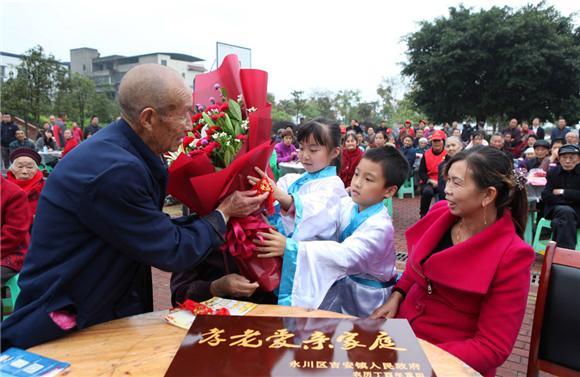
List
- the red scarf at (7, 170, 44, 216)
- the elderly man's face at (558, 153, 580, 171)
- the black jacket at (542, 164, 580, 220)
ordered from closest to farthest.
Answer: the red scarf at (7, 170, 44, 216) < the black jacket at (542, 164, 580, 220) < the elderly man's face at (558, 153, 580, 171)

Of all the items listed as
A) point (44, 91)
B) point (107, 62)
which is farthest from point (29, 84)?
point (107, 62)

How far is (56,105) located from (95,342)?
27591mm

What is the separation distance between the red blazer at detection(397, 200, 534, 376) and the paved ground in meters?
1.56

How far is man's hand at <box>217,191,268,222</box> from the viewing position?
175cm

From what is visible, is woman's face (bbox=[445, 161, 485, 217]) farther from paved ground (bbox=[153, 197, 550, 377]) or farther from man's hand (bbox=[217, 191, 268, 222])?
paved ground (bbox=[153, 197, 550, 377])

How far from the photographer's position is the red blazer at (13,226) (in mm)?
3486

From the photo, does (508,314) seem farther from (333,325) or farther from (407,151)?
(407,151)

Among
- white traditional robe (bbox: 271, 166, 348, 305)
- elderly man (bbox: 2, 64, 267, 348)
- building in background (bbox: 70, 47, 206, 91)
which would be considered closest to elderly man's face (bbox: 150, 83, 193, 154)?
elderly man (bbox: 2, 64, 267, 348)

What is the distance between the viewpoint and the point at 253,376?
1.22 meters

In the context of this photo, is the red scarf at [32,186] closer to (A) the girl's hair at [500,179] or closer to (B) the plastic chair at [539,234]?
(A) the girl's hair at [500,179]

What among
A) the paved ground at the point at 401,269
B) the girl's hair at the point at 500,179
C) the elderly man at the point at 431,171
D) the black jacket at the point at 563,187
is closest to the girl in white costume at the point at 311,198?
the girl's hair at the point at 500,179

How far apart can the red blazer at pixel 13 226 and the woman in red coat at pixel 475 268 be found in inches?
115

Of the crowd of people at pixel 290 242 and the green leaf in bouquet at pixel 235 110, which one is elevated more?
the green leaf in bouquet at pixel 235 110

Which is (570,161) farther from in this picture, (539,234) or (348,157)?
(348,157)
